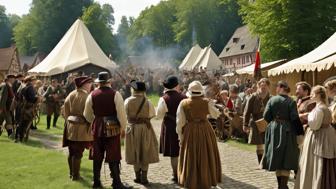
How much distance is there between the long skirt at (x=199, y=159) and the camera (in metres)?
6.40

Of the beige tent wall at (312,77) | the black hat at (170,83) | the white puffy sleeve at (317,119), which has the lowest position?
the white puffy sleeve at (317,119)

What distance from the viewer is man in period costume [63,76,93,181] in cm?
742

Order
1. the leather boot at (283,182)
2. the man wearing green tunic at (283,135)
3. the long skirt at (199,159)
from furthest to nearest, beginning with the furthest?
1. the leather boot at (283,182)
2. the man wearing green tunic at (283,135)
3. the long skirt at (199,159)

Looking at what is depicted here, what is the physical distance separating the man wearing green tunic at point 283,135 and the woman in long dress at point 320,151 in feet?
2.11

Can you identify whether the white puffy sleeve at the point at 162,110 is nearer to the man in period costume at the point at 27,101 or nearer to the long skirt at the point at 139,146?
the long skirt at the point at 139,146

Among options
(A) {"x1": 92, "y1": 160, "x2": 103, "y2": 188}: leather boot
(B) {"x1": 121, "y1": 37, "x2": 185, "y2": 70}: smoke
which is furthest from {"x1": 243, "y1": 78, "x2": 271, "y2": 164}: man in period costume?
(B) {"x1": 121, "y1": 37, "x2": 185, "y2": 70}: smoke

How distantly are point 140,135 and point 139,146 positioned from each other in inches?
6.9

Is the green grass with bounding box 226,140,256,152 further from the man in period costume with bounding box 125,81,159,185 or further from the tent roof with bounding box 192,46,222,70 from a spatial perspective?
the tent roof with bounding box 192,46,222,70

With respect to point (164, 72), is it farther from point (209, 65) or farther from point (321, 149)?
point (321, 149)

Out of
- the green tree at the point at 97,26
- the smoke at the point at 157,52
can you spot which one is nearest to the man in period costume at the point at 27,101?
the green tree at the point at 97,26

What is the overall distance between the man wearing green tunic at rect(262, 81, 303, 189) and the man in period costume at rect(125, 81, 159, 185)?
187 cm

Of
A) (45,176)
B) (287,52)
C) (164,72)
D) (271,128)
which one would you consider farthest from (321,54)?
(164,72)

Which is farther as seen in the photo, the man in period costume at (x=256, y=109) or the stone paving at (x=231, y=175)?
the man in period costume at (x=256, y=109)

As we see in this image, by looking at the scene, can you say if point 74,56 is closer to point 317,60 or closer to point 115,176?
point 317,60
